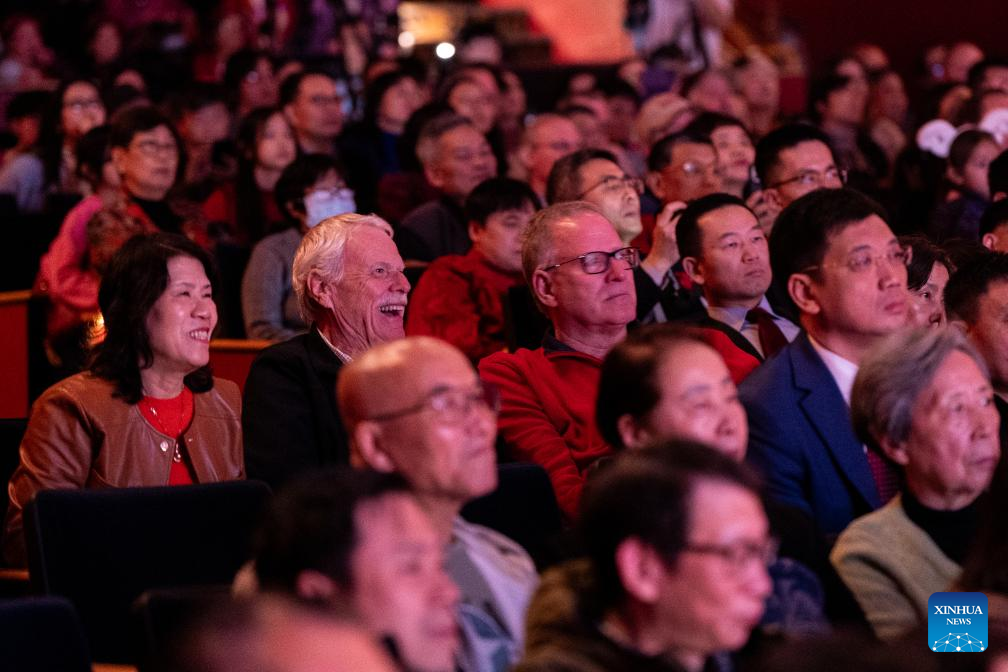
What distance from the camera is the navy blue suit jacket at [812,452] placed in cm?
317

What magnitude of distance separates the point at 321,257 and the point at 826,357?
1178 mm

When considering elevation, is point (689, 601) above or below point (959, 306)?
below

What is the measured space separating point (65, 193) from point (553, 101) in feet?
15.2

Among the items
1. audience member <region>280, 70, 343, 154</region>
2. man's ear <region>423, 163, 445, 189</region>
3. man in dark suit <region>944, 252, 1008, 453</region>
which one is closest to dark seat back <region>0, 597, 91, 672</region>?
man in dark suit <region>944, 252, 1008, 453</region>

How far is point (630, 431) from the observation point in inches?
107

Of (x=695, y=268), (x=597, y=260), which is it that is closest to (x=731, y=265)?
(x=695, y=268)

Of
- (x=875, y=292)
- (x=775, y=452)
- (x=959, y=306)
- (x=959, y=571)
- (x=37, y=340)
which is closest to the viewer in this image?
(x=959, y=571)

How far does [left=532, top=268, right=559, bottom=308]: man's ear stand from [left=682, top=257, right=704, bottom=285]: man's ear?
1.91 ft

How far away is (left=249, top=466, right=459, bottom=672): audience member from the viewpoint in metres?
1.95

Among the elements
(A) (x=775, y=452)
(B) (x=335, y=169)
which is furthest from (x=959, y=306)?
(B) (x=335, y=169)

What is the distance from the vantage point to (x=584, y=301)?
3900 mm

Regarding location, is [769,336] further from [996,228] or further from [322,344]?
[322,344]

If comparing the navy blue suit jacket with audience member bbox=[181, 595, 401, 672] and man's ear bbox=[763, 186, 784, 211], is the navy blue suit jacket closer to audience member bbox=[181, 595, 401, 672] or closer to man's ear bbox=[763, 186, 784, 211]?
audience member bbox=[181, 595, 401, 672]

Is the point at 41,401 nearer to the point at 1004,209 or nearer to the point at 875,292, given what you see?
the point at 875,292
